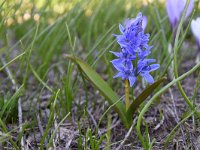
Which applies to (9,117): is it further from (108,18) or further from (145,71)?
(108,18)

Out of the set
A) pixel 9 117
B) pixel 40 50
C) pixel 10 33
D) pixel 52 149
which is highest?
pixel 10 33

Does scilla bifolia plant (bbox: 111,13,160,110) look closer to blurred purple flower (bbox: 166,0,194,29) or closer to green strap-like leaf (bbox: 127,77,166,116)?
green strap-like leaf (bbox: 127,77,166,116)

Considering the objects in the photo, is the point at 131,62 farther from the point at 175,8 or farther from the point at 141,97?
the point at 175,8

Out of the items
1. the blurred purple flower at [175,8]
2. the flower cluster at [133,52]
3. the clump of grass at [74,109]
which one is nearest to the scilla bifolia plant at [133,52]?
the flower cluster at [133,52]

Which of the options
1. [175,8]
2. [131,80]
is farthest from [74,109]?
[175,8]

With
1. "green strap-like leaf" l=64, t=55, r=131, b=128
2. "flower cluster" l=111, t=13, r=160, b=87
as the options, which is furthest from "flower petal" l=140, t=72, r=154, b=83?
"green strap-like leaf" l=64, t=55, r=131, b=128

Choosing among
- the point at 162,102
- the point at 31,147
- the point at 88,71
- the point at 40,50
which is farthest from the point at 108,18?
the point at 31,147
